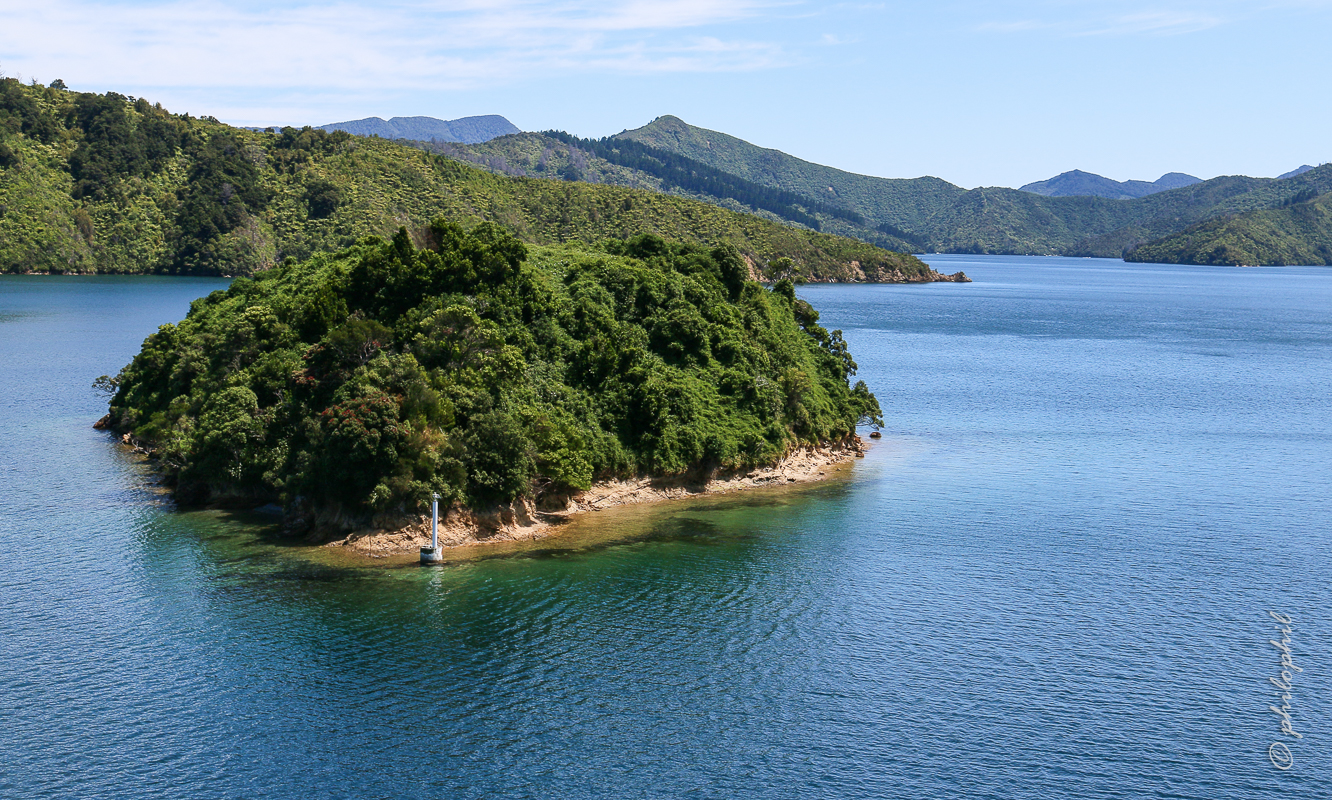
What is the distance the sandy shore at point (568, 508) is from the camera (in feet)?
166

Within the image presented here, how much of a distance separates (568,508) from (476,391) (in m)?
8.81

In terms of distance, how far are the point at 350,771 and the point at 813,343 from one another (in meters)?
60.0

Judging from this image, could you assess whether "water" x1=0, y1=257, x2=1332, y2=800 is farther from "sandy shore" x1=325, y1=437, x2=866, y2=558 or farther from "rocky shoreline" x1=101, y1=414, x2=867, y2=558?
"sandy shore" x1=325, y1=437, x2=866, y2=558

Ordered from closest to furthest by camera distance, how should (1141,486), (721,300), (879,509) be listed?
1. (879,509)
2. (1141,486)
3. (721,300)

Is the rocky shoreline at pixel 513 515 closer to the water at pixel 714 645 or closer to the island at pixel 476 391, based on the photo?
the island at pixel 476 391

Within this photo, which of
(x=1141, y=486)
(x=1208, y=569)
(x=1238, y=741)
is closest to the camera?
(x=1238, y=741)

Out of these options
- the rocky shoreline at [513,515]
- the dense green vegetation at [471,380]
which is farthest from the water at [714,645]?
the dense green vegetation at [471,380]

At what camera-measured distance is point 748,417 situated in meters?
67.3

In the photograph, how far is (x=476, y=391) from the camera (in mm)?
55188

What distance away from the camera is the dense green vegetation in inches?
2076

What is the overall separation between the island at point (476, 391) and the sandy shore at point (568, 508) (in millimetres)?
136

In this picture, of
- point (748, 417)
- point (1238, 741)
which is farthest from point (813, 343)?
point (1238, 741)

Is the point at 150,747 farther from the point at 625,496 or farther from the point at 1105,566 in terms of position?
the point at 1105,566

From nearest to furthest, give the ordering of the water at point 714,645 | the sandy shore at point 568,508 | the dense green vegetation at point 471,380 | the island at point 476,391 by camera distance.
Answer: the water at point 714,645 < the sandy shore at point 568,508 < the island at point 476,391 < the dense green vegetation at point 471,380
